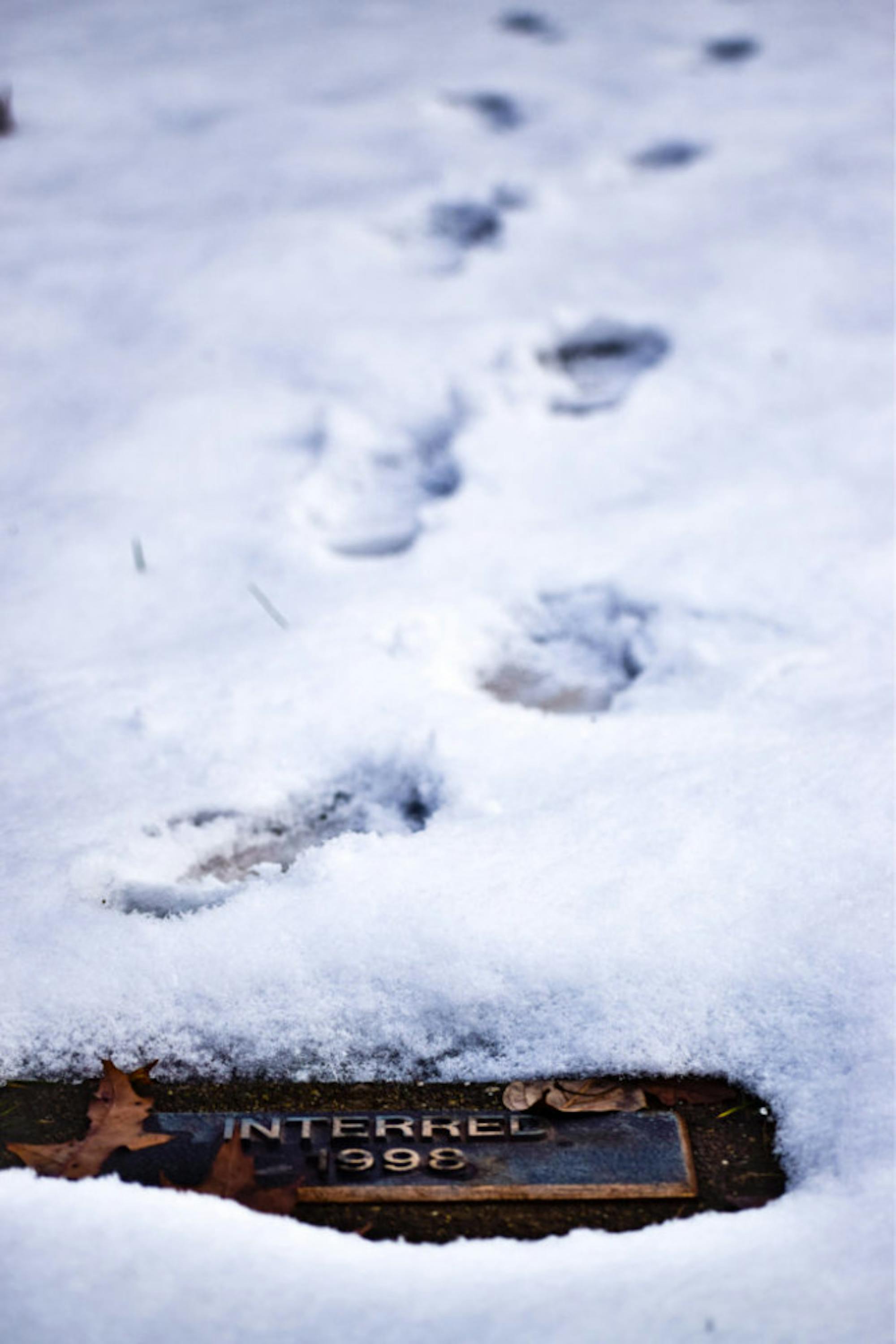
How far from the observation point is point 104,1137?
136 centimetres

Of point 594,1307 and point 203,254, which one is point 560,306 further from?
point 594,1307

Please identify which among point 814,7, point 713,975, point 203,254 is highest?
point 814,7

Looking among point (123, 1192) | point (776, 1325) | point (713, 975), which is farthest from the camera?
point (713, 975)

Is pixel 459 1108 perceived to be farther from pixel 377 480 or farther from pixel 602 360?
pixel 602 360

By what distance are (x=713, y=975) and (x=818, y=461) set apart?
159 cm

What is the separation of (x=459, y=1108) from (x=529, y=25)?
480 centimetres

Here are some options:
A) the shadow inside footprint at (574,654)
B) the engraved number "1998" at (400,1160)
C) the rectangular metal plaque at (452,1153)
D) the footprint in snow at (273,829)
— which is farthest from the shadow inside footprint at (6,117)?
the engraved number "1998" at (400,1160)

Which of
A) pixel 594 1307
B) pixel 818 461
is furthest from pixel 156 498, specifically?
pixel 594 1307

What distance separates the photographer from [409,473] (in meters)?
2.65

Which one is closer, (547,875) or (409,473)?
(547,875)

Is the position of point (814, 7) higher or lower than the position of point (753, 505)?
higher

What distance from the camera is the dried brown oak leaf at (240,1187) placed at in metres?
1.28

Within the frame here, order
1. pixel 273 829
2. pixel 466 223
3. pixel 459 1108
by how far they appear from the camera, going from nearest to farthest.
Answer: pixel 459 1108, pixel 273 829, pixel 466 223

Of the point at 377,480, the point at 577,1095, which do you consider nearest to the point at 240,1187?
the point at 577,1095
